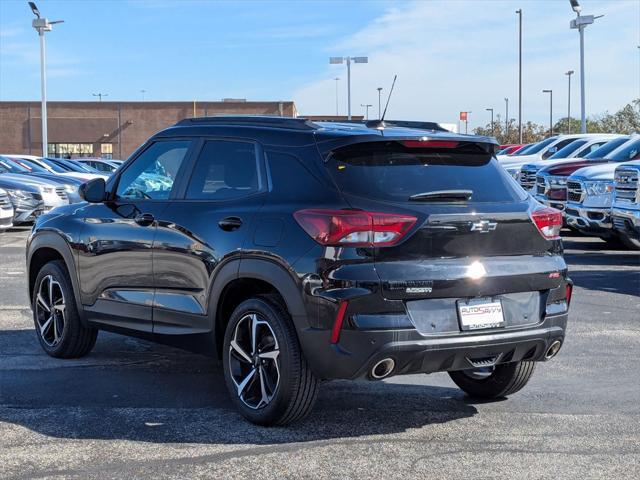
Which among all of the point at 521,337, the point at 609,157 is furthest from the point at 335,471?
the point at 609,157

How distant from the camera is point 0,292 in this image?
451 inches

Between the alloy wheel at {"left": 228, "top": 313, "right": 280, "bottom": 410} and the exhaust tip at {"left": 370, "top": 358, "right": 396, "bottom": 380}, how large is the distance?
0.59 metres

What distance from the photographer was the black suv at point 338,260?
5133 mm

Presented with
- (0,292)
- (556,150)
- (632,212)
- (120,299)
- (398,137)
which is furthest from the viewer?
(556,150)

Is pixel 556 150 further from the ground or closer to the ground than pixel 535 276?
further from the ground

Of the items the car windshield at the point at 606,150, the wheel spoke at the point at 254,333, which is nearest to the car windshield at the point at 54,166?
the car windshield at the point at 606,150

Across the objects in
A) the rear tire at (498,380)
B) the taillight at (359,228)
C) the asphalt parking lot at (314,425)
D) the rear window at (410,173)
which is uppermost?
the rear window at (410,173)

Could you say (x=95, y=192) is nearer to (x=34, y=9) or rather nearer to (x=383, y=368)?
(x=383, y=368)

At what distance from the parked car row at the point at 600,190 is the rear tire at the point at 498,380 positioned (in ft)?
28.3

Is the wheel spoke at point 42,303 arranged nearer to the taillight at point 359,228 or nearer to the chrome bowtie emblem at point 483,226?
the taillight at point 359,228

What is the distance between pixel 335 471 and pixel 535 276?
5.47ft

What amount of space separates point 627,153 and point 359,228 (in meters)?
14.1

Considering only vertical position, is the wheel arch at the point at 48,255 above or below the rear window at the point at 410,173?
below

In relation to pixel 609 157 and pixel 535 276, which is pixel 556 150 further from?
pixel 535 276
